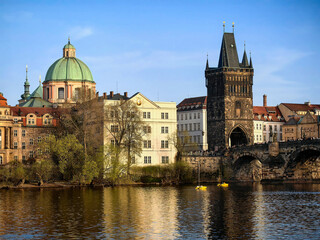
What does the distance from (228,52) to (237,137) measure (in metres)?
16.4

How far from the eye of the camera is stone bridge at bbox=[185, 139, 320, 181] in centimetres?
10356

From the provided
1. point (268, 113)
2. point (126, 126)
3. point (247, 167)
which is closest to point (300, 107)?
point (268, 113)

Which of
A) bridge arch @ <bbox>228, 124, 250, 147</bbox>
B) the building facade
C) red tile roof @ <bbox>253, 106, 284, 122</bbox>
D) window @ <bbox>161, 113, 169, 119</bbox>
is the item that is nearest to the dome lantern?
the building facade

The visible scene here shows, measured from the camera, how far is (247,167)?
116000 mm

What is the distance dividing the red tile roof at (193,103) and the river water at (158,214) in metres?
69.4

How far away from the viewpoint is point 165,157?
108188 millimetres

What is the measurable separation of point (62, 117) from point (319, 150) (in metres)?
38.6

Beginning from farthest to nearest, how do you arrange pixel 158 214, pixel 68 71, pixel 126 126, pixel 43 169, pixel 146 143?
pixel 68 71, pixel 146 143, pixel 126 126, pixel 43 169, pixel 158 214

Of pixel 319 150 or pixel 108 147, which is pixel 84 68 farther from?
pixel 319 150

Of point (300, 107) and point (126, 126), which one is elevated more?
point (300, 107)

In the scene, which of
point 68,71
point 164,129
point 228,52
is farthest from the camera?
point 68,71

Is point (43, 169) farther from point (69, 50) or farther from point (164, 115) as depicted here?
point (69, 50)

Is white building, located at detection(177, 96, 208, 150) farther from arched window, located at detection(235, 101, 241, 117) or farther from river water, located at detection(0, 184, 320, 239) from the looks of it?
river water, located at detection(0, 184, 320, 239)

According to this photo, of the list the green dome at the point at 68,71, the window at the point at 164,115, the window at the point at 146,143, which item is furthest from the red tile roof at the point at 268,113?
the window at the point at 146,143
